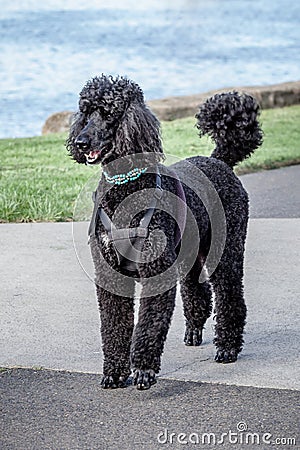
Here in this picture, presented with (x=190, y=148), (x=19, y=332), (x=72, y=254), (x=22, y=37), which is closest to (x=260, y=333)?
(x=19, y=332)

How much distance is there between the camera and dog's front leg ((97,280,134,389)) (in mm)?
4199

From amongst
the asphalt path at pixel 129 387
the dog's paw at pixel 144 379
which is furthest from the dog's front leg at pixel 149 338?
the asphalt path at pixel 129 387

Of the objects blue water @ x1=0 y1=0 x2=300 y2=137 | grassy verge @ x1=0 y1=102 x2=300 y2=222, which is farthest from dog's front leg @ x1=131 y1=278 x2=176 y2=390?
blue water @ x1=0 y1=0 x2=300 y2=137

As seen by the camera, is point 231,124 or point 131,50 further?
point 131,50

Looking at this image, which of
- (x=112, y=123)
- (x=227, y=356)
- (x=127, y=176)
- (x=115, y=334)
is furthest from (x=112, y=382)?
(x=112, y=123)

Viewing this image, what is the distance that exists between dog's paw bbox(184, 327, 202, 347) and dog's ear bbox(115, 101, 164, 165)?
120 cm

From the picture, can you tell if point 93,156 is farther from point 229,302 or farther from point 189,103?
point 189,103

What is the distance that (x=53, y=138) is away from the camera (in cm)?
1231

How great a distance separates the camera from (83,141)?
390cm

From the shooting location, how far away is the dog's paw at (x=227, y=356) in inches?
181

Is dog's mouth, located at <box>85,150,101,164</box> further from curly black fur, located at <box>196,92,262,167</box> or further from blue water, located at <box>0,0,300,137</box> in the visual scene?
blue water, located at <box>0,0,300,137</box>

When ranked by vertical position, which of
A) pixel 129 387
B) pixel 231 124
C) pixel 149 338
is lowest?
pixel 129 387

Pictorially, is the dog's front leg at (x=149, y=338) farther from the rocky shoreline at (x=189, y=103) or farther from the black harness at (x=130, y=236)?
the rocky shoreline at (x=189, y=103)

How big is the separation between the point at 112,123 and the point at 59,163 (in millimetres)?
6455
